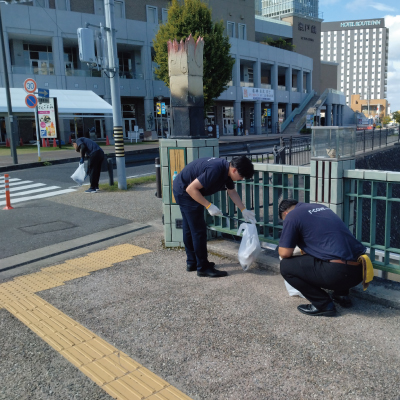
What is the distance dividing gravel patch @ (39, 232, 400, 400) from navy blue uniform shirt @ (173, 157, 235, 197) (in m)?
1.10

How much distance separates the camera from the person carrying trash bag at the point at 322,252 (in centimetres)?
356

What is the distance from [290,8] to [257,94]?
2513 cm

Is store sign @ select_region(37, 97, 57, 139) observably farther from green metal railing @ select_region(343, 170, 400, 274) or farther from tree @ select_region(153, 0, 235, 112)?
green metal railing @ select_region(343, 170, 400, 274)

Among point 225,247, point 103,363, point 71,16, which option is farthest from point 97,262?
point 71,16

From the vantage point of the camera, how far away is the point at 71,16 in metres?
32.1

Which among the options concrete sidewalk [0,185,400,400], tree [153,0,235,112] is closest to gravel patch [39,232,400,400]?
concrete sidewalk [0,185,400,400]

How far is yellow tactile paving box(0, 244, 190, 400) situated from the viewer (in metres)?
2.84

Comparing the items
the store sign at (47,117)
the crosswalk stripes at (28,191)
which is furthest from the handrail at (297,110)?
the crosswalk stripes at (28,191)

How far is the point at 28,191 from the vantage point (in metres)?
11.7

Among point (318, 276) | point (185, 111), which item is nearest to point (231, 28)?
point (185, 111)

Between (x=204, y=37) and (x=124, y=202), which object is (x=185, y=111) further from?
(x=204, y=37)

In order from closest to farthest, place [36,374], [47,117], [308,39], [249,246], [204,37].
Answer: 1. [36,374]
2. [249,246]
3. [47,117]
4. [204,37]
5. [308,39]

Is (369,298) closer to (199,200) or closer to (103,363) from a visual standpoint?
(199,200)

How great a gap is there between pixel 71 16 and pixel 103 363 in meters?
34.3
